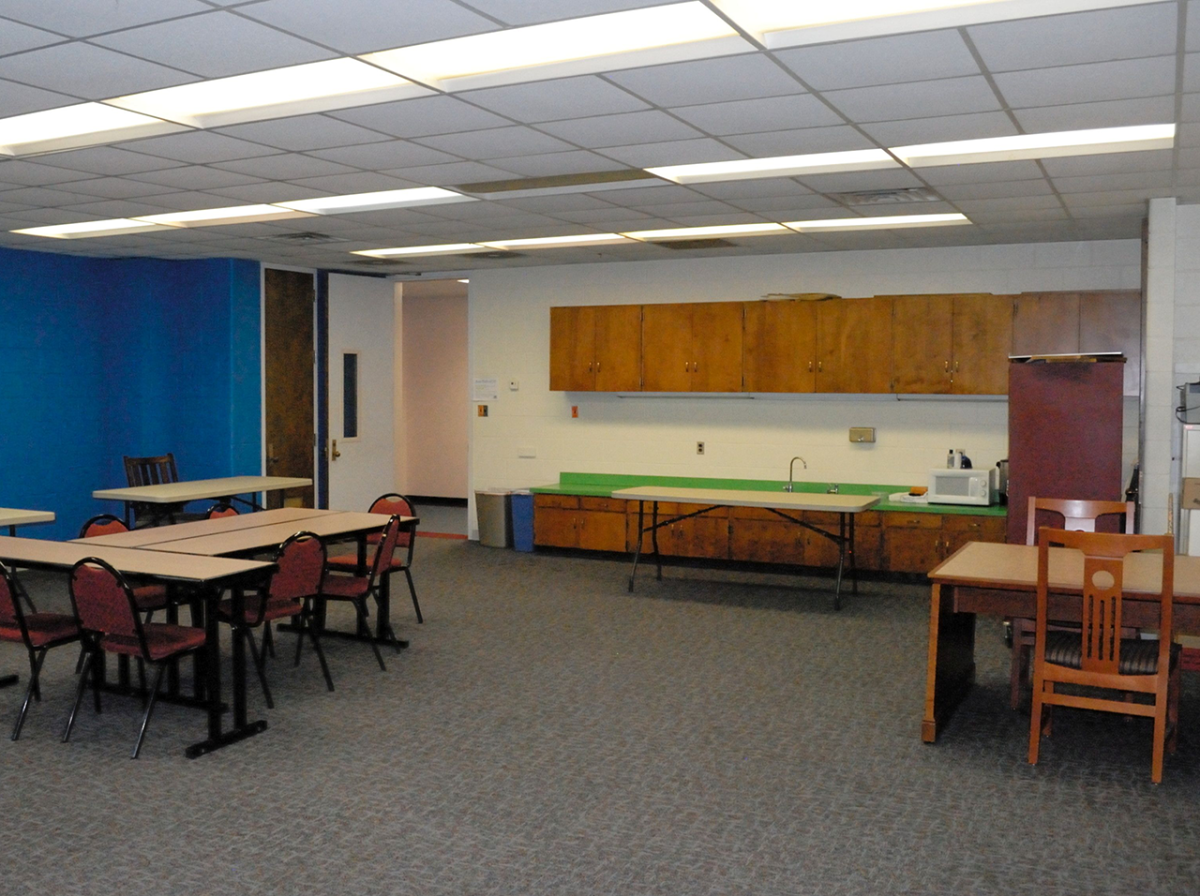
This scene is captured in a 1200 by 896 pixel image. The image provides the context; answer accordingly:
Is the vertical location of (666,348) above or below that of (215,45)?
below

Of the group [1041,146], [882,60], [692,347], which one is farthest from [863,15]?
[692,347]

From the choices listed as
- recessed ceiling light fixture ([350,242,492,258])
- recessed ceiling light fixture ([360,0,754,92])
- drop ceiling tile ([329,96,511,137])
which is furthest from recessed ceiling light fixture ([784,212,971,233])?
recessed ceiling light fixture ([360,0,754,92])

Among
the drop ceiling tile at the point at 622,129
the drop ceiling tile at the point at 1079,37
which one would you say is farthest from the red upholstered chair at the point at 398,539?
the drop ceiling tile at the point at 1079,37

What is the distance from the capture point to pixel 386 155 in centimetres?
523

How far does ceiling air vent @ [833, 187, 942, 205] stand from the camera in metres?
6.10

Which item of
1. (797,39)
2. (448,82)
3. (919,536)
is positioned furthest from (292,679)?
(919,536)

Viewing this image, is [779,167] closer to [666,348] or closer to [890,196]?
[890,196]

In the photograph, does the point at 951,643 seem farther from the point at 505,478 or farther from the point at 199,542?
the point at 505,478

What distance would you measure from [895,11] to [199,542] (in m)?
4.38

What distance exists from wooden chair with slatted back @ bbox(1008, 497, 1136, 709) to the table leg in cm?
24

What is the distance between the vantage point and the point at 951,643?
16.3 feet

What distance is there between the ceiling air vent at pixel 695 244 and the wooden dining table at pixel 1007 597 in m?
3.82

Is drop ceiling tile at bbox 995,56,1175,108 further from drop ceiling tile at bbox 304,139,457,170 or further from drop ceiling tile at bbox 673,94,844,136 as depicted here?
drop ceiling tile at bbox 304,139,457,170

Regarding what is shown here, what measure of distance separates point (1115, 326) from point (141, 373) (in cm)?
828
